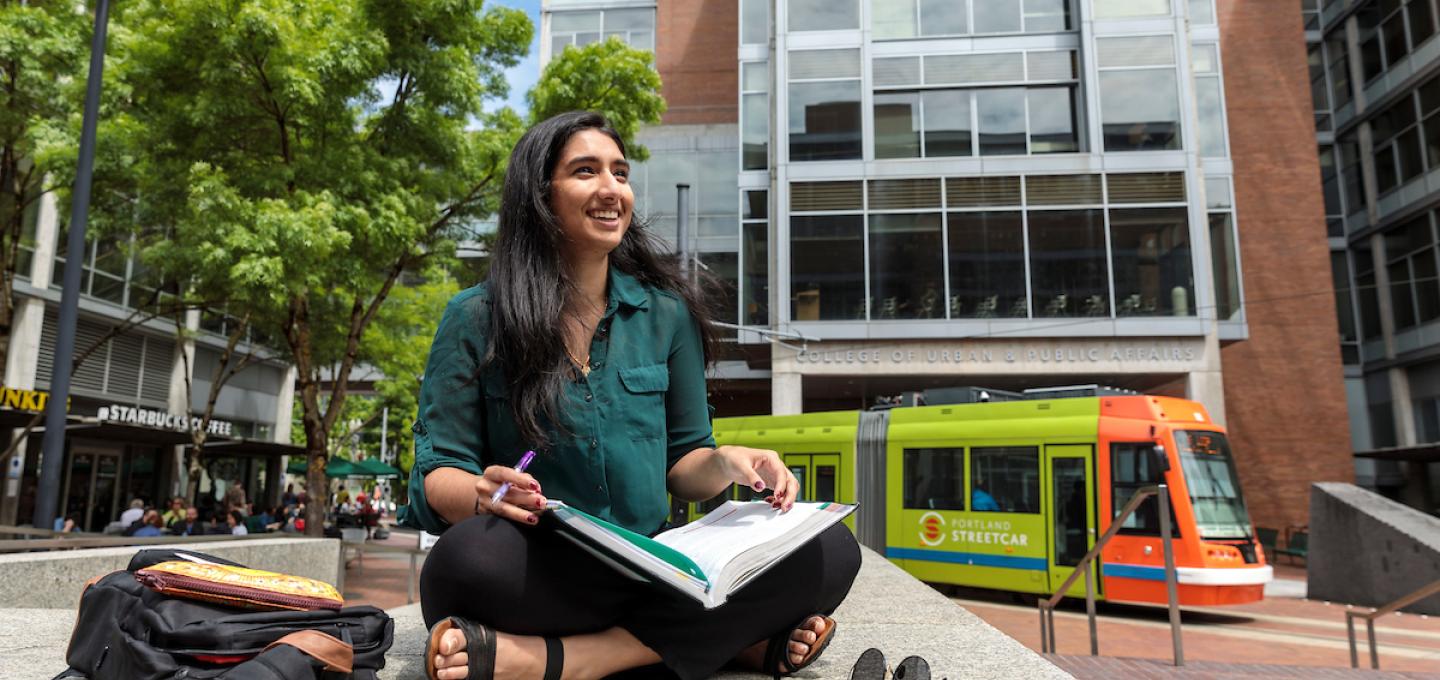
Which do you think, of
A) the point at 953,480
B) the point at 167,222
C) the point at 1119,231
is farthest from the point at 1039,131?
the point at 167,222

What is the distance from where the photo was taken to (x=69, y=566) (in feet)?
18.9

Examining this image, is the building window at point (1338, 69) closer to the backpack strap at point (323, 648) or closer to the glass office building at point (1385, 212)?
the glass office building at point (1385, 212)

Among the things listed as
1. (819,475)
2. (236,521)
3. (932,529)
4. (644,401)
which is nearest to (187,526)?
(236,521)

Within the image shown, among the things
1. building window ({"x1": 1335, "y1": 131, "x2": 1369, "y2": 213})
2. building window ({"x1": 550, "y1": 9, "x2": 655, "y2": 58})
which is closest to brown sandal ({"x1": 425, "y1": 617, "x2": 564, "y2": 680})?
building window ({"x1": 550, "y1": 9, "x2": 655, "y2": 58})

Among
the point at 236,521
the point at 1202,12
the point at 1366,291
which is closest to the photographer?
the point at 236,521

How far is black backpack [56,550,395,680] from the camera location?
1.81m

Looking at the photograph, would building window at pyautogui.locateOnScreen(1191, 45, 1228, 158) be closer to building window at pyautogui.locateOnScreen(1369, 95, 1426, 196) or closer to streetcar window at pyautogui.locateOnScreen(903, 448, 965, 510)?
building window at pyautogui.locateOnScreen(1369, 95, 1426, 196)

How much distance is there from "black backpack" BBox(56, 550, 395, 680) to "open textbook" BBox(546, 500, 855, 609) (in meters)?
0.59

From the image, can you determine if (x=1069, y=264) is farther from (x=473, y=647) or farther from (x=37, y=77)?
(x=473, y=647)

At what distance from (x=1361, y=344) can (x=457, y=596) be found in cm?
3360

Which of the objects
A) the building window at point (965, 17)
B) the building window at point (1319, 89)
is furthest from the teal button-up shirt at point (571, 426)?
the building window at point (1319, 89)

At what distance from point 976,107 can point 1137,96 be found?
11.8ft

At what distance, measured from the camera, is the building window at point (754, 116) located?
936 inches

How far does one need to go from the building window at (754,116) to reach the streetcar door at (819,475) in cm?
1040
